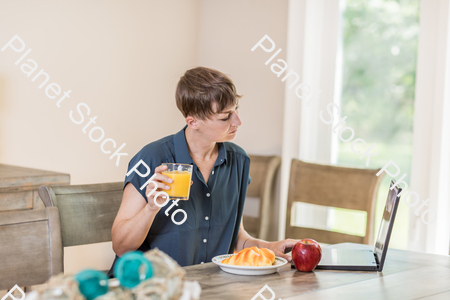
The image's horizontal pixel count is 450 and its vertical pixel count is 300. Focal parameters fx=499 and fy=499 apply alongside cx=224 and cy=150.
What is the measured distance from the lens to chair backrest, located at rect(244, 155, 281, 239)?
117 inches

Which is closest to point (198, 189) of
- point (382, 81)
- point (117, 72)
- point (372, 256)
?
point (372, 256)

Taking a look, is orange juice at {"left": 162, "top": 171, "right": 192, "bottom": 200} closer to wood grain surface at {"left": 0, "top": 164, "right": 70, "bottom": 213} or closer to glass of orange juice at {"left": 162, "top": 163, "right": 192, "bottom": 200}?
glass of orange juice at {"left": 162, "top": 163, "right": 192, "bottom": 200}

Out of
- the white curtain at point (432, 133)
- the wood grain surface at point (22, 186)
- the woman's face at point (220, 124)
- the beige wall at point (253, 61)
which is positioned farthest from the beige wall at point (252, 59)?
the woman's face at point (220, 124)

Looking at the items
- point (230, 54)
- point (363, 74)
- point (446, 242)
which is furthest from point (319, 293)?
point (230, 54)

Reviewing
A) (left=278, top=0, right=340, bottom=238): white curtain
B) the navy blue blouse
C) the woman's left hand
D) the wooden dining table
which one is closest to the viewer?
the wooden dining table

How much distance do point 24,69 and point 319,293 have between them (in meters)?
2.14

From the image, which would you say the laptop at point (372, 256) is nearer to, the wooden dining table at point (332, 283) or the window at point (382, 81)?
the wooden dining table at point (332, 283)

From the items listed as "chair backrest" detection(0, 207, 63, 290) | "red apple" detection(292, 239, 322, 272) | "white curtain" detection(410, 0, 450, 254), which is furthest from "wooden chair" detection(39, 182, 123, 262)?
"white curtain" detection(410, 0, 450, 254)

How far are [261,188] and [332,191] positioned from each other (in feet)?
1.88

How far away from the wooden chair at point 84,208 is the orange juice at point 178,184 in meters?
0.38

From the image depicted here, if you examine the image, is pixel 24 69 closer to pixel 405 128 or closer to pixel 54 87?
pixel 54 87

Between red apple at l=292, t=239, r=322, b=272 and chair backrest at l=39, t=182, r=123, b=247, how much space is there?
64cm

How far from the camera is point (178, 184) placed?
4.42 feet

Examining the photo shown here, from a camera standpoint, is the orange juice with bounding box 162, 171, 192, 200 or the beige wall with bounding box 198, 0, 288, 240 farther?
the beige wall with bounding box 198, 0, 288, 240
